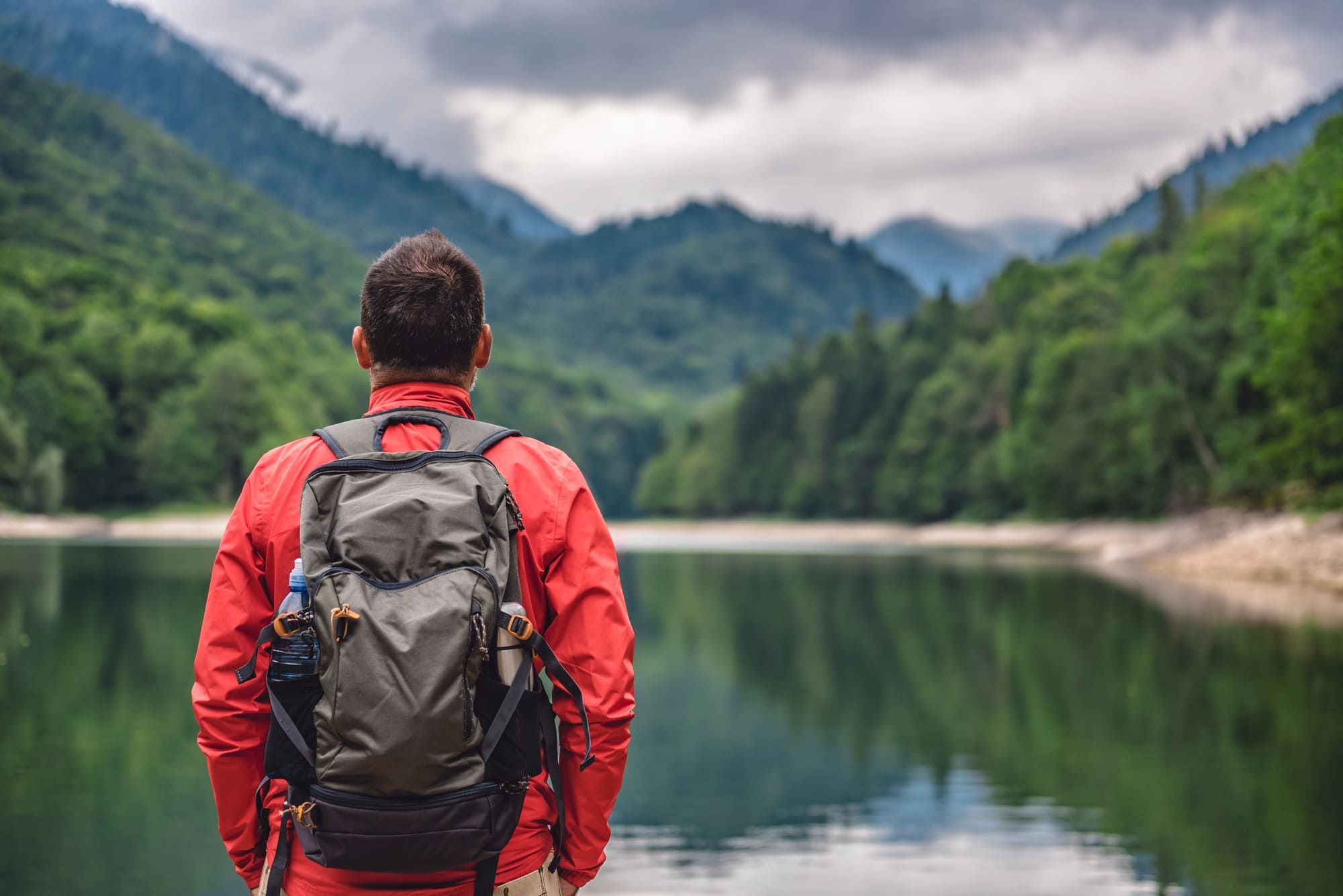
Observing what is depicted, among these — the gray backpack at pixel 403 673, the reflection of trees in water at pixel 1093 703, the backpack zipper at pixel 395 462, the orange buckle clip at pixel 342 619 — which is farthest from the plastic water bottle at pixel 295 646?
the reflection of trees in water at pixel 1093 703

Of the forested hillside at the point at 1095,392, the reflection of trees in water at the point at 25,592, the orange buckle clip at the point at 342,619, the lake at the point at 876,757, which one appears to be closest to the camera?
the orange buckle clip at the point at 342,619

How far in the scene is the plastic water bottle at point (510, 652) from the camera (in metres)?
3.04

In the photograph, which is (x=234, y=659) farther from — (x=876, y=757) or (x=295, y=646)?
(x=876, y=757)

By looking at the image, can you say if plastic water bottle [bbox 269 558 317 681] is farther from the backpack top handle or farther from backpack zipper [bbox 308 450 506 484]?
the backpack top handle

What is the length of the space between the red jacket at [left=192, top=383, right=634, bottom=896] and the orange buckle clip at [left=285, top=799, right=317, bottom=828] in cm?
12

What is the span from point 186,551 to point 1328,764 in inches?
2333

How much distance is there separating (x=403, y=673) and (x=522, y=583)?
42 cm

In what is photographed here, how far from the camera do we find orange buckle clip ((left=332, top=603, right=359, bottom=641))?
114 inches

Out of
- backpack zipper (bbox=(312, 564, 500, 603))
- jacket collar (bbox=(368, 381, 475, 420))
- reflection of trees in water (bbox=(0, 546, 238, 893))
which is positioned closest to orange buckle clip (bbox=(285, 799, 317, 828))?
backpack zipper (bbox=(312, 564, 500, 603))

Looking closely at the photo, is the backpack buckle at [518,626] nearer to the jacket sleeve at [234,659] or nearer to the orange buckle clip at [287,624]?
the orange buckle clip at [287,624]

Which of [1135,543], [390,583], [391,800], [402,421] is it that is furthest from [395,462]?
[1135,543]

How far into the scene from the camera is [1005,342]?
10806 centimetres

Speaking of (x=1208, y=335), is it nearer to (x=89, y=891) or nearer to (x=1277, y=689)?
(x=1277, y=689)

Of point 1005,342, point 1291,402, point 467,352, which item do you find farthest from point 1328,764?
point 1005,342
